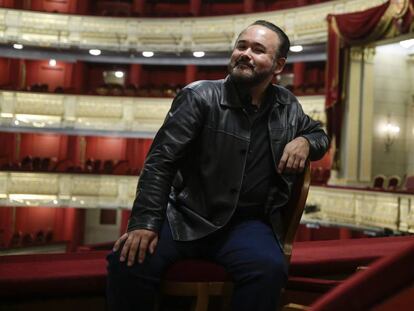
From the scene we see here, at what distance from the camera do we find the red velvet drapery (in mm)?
8688

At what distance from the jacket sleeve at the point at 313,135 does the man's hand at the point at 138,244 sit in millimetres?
574

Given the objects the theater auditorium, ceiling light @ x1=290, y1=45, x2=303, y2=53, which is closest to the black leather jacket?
the theater auditorium

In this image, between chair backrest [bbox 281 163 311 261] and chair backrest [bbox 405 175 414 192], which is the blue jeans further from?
chair backrest [bbox 405 175 414 192]

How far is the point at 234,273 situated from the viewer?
1.48 meters

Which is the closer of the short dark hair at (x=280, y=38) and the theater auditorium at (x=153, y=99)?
the short dark hair at (x=280, y=38)

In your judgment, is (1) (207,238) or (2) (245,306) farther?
(1) (207,238)

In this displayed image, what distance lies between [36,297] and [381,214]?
725 cm

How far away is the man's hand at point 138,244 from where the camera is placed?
56.9 inches

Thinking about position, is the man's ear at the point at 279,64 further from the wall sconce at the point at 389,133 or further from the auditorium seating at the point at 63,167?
the auditorium seating at the point at 63,167

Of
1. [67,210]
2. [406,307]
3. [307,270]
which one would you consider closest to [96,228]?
[67,210]

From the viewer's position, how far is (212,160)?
1.60 metres

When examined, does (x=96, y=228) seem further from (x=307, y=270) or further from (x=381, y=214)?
(x=307, y=270)

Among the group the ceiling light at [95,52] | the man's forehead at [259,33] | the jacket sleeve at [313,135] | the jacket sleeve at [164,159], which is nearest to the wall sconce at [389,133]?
the ceiling light at [95,52]

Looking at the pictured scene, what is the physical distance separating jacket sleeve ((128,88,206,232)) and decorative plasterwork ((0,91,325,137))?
1145 cm
